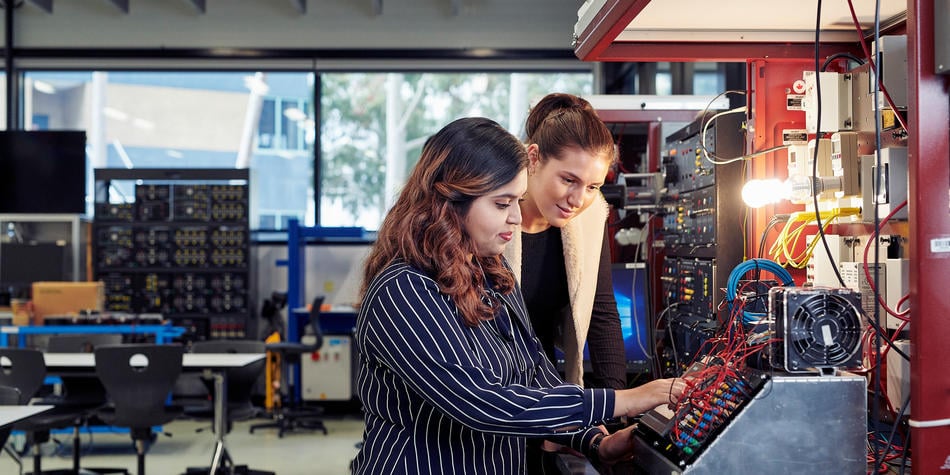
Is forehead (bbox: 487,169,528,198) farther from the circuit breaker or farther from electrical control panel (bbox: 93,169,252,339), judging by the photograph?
electrical control panel (bbox: 93,169,252,339)

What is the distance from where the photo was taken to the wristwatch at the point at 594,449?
1784mm

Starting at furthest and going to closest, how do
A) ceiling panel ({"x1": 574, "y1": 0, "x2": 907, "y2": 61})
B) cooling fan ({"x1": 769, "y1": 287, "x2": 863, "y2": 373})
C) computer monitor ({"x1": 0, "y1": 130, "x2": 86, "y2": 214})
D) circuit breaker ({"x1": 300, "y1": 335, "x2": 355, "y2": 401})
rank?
computer monitor ({"x1": 0, "y1": 130, "x2": 86, "y2": 214}), circuit breaker ({"x1": 300, "y1": 335, "x2": 355, "y2": 401}), ceiling panel ({"x1": 574, "y1": 0, "x2": 907, "y2": 61}), cooling fan ({"x1": 769, "y1": 287, "x2": 863, "y2": 373})

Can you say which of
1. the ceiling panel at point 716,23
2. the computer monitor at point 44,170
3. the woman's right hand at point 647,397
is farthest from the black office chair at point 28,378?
the woman's right hand at point 647,397

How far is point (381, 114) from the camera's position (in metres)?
8.88

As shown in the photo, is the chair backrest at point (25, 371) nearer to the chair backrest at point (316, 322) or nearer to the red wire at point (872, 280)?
the chair backrest at point (316, 322)

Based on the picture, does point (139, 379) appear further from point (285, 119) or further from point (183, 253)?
point (285, 119)

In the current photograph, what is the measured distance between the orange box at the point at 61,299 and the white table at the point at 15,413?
410 centimetres

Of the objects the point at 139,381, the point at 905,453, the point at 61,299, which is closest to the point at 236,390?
the point at 139,381

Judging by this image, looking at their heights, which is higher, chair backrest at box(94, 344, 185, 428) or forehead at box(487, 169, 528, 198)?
forehead at box(487, 169, 528, 198)

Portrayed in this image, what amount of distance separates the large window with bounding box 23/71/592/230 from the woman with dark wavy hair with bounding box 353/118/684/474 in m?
7.38

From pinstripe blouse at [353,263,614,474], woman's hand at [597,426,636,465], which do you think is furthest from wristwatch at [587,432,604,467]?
pinstripe blouse at [353,263,614,474]

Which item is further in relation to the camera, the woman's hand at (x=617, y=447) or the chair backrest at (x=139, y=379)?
the chair backrest at (x=139, y=379)

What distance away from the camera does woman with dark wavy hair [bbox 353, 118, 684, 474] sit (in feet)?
4.63

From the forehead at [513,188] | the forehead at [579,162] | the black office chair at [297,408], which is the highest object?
the forehead at [579,162]
